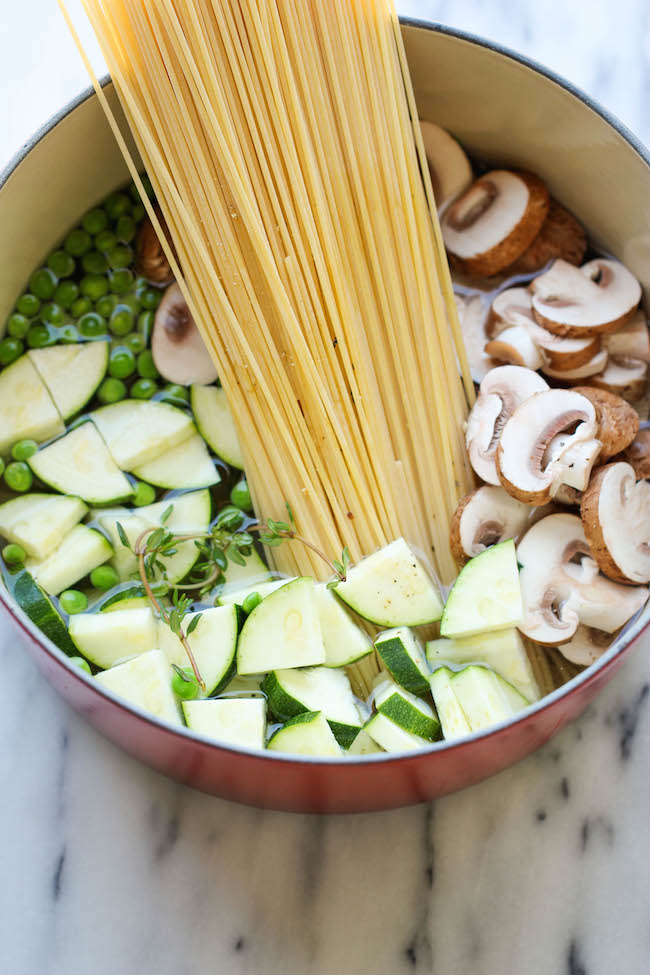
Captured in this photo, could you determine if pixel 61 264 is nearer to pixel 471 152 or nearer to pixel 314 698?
pixel 471 152

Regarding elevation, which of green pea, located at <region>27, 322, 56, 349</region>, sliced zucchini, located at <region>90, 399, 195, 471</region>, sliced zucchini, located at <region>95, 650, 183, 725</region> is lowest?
sliced zucchini, located at <region>95, 650, 183, 725</region>

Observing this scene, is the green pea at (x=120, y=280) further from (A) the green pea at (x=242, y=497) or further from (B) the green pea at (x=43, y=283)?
(A) the green pea at (x=242, y=497)

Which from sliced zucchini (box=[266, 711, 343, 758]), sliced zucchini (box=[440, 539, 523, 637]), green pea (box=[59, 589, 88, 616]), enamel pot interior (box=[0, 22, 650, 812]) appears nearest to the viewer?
enamel pot interior (box=[0, 22, 650, 812])

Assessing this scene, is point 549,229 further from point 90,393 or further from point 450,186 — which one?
point 90,393

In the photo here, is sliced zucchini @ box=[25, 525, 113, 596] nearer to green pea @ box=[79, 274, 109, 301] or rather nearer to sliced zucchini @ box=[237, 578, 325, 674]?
sliced zucchini @ box=[237, 578, 325, 674]

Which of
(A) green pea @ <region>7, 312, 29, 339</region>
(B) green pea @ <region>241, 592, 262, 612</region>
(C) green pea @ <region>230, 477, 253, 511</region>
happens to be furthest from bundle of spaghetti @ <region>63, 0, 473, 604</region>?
(A) green pea @ <region>7, 312, 29, 339</region>

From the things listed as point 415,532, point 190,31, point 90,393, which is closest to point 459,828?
point 415,532

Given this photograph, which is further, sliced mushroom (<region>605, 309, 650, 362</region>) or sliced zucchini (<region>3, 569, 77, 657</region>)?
sliced mushroom (<region>605, 309, 650, 362</region>)
